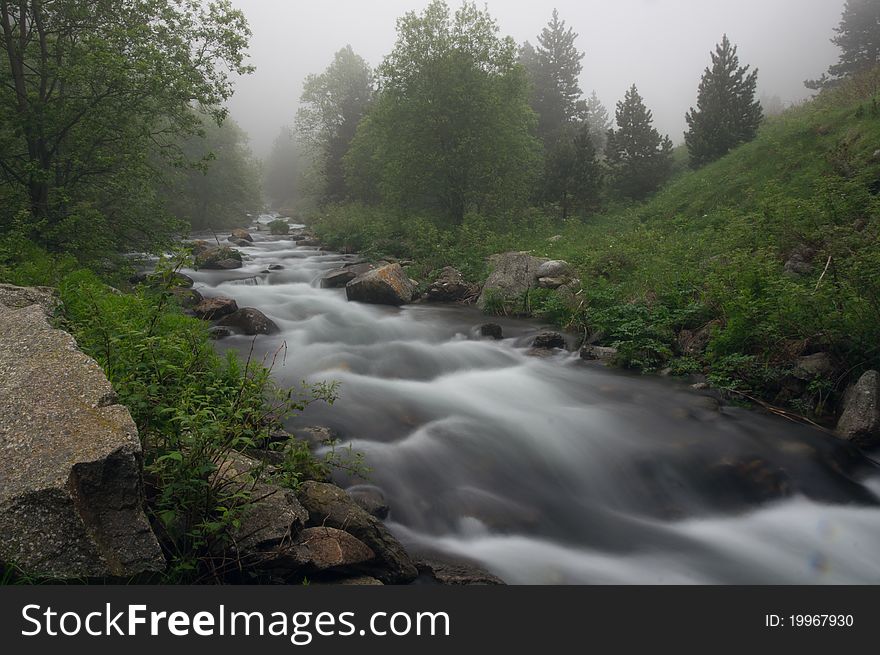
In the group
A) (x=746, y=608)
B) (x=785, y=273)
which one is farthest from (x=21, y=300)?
(x=785, y=273)

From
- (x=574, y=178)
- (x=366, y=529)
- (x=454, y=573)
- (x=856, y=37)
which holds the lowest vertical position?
(x=454, y=573)

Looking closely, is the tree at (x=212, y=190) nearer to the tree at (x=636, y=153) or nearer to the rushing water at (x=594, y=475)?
the tree at (x=636, y=153)

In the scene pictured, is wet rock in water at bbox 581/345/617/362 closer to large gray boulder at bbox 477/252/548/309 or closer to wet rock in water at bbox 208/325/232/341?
large gray boulder at bbox 477/252/548/309

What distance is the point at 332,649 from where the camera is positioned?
265cm

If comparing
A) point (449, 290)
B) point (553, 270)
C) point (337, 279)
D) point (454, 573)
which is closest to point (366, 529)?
point (454, 573)

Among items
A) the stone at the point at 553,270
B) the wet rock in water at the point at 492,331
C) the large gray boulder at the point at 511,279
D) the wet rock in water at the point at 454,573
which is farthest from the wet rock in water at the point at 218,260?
the wet rock in water at the point at 454,573

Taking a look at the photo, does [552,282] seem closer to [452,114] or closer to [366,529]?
[366,529]

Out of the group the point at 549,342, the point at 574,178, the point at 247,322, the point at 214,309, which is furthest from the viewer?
the point at 574,178

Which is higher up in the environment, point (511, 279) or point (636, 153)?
point (636, 153)

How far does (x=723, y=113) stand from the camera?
26031 millimetres

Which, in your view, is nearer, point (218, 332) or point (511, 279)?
point (218, 332)

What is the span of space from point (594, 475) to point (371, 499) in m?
2.80

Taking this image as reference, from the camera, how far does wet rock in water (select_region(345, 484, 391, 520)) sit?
531cm

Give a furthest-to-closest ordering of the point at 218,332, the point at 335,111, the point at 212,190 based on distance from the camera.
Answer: the point at 335,111 < the point at 212,190 < the point at 218,332
